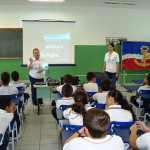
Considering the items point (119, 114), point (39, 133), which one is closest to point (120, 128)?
point (119, 114)

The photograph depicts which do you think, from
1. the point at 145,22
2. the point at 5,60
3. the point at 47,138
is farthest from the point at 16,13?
the point at 47,138

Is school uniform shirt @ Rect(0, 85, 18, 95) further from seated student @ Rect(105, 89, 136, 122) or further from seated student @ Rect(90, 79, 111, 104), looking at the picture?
seated student @ Rect(105, 89, 136, 122)

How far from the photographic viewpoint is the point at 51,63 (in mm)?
6930

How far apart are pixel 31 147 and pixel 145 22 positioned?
280 inches

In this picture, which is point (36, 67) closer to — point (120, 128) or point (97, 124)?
point (120, 128)

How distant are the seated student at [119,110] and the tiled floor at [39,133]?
1219 millimetres

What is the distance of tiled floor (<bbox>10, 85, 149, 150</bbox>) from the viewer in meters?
3.29

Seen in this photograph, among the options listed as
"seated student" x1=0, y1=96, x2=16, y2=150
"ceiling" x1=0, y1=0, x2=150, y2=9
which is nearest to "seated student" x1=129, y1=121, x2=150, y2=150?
"seated student" x1=0, y1=96, x2=16, y2=150

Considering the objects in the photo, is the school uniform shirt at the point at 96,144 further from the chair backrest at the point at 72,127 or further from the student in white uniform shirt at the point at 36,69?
the student in white uniform shirt at the point at 36,69

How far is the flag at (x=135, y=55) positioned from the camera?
7945 mm

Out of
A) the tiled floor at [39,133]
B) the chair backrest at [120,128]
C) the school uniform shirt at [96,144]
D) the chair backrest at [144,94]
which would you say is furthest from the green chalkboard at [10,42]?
the school uniform shirt at [96,144]

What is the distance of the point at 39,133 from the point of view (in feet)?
12.4

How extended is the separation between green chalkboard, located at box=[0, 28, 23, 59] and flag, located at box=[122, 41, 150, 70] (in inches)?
153

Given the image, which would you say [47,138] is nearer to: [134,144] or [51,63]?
[134,144]
